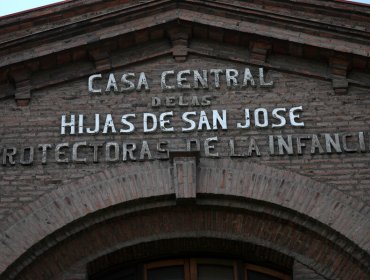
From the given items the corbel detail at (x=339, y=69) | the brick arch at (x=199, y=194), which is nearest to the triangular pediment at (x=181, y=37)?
the corbel detail at (x=339, y=69)

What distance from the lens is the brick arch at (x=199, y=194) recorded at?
47.4 feet

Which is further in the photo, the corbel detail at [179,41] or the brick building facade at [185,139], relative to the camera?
the corbel detail at [179,41]

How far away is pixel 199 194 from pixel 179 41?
292cm

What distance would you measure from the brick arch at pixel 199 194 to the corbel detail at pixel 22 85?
72.4 inches

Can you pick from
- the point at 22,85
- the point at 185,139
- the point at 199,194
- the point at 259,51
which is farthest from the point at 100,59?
the point at 199,194

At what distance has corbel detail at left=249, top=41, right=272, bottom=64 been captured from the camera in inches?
645

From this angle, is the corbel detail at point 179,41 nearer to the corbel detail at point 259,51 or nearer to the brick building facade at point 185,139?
the brick building facade at point 185,139

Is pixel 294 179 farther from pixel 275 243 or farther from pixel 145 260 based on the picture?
pixel 145 260

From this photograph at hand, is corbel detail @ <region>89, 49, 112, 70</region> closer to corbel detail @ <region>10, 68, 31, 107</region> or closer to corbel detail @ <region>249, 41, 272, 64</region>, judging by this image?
corbel detail @ <region>10, 68, 31, 107</region>

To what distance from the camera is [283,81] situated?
16219mm

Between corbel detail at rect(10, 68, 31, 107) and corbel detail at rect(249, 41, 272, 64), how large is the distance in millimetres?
3556

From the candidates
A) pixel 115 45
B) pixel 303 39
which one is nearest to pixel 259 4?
pixel 303 39

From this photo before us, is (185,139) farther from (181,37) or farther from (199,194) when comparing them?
(181,37)

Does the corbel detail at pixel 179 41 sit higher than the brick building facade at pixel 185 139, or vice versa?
the corbel detail at pixel 179 41
